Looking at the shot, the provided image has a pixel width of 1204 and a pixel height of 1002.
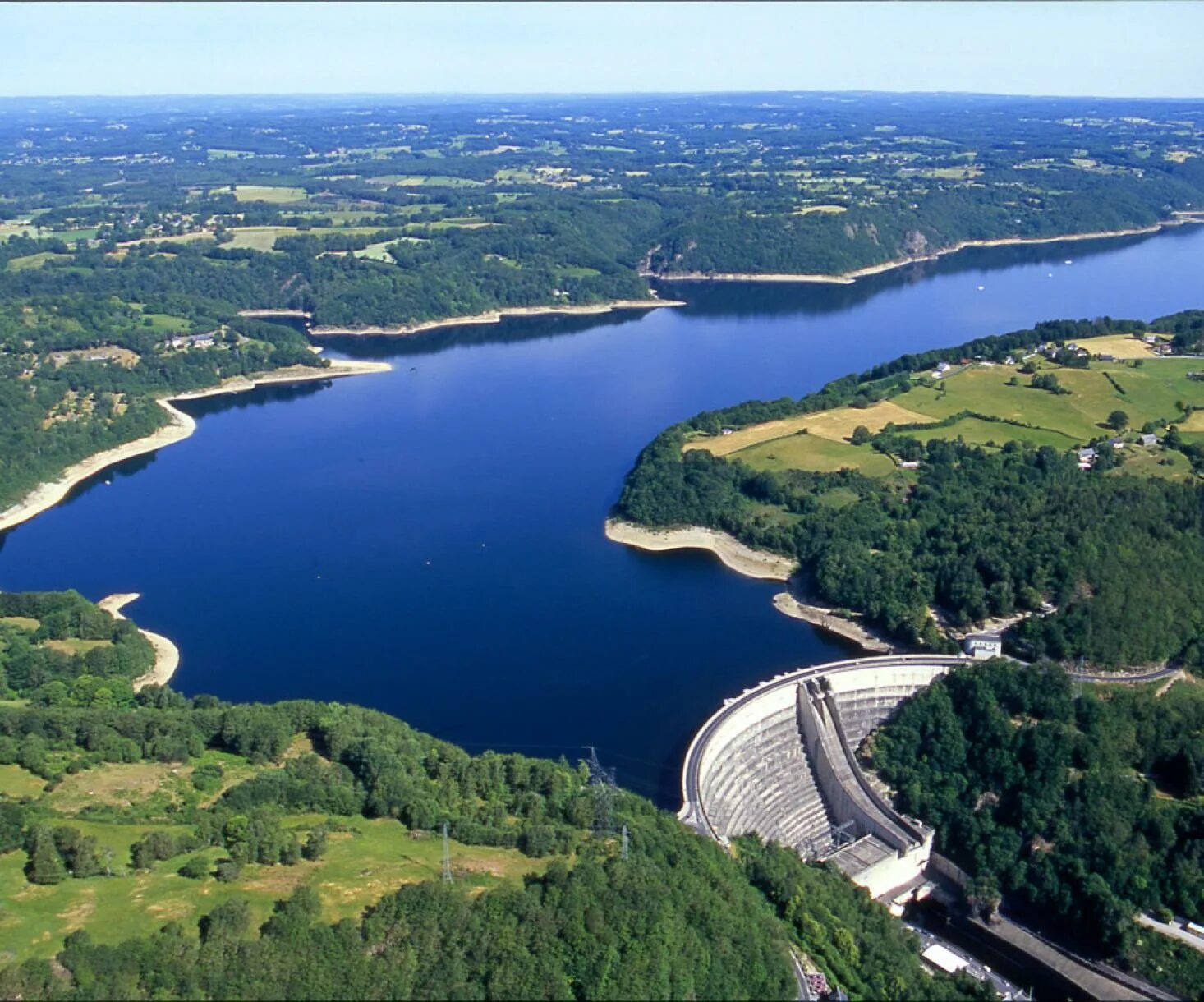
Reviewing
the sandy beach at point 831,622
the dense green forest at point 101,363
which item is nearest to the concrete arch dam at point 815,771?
the sandy beach at point 831,622

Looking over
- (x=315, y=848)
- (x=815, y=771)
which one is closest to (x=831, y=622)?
(x=815, y=771)

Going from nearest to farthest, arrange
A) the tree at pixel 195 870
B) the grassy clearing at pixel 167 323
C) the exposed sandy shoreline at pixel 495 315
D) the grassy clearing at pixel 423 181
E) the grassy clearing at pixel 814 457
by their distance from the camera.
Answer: the tree at pixel 195 870 < the grassy clearing at pixel 814 457 < the grassy clearing at pixel 167 323 < the exposed sandy shoreline at pixel 495 315 < the grassy clearing at pixel 423 181

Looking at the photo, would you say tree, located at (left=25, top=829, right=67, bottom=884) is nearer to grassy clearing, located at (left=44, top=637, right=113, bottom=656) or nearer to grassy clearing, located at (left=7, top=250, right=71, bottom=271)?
grassy clearing, located at (left=44, top=637, right=113, bottom=656)

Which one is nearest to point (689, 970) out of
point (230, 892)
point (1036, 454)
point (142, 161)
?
point (230, 892)

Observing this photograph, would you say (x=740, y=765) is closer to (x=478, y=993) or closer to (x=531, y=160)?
(x=478, y=993)

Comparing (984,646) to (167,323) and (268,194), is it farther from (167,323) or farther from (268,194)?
(268,194)

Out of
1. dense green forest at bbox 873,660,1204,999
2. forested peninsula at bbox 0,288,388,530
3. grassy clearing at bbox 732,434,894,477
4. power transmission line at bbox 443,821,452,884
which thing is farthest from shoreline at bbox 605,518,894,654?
forested peninsula at bbox 0,288,388,530

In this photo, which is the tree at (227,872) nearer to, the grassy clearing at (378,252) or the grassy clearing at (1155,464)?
the grassy clearing at (1155,464)
